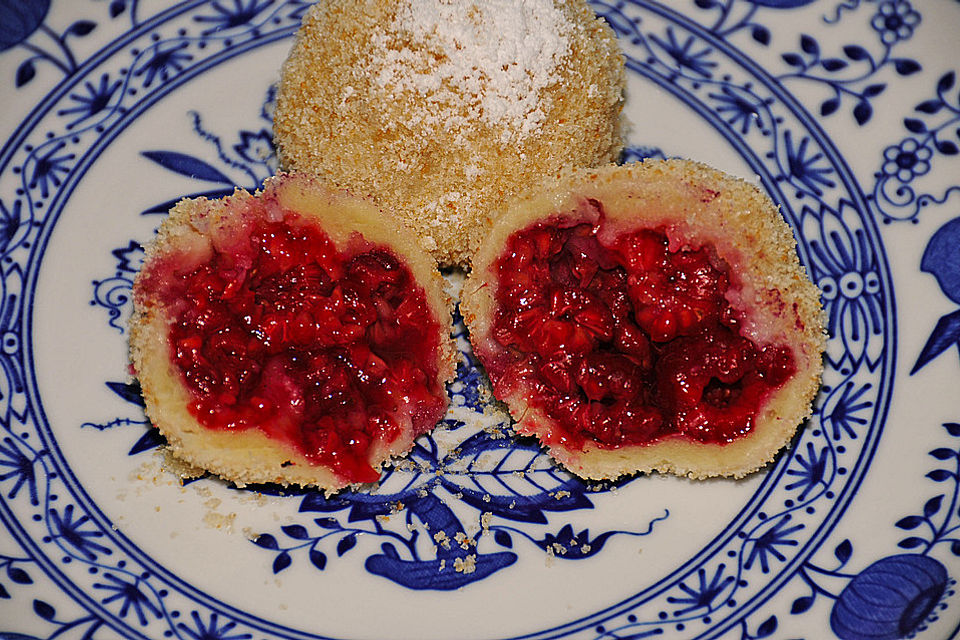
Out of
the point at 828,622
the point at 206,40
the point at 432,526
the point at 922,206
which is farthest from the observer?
the point at 206,40

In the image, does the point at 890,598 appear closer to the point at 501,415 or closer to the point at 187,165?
the point at 501,415

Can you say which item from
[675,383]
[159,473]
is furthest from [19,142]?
[675,383]

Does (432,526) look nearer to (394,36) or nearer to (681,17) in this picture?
(394,36)

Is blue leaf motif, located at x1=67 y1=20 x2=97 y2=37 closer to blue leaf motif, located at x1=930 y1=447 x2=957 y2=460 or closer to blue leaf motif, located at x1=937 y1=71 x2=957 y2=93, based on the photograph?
blue leaf motif, located at x1=937 y1=71 x2=957 y2=93

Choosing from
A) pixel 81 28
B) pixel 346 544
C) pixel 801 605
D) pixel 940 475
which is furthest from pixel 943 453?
pixel 81 28

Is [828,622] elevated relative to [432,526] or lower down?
lower down

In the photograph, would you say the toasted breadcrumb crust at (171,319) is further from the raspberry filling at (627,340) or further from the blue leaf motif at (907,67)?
the blue leaf motif at (907,67)

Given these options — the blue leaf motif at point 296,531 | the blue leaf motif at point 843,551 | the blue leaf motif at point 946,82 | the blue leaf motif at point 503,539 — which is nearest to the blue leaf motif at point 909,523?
the blue leaf motif at point 843,551

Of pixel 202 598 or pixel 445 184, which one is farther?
pixel 445 184
